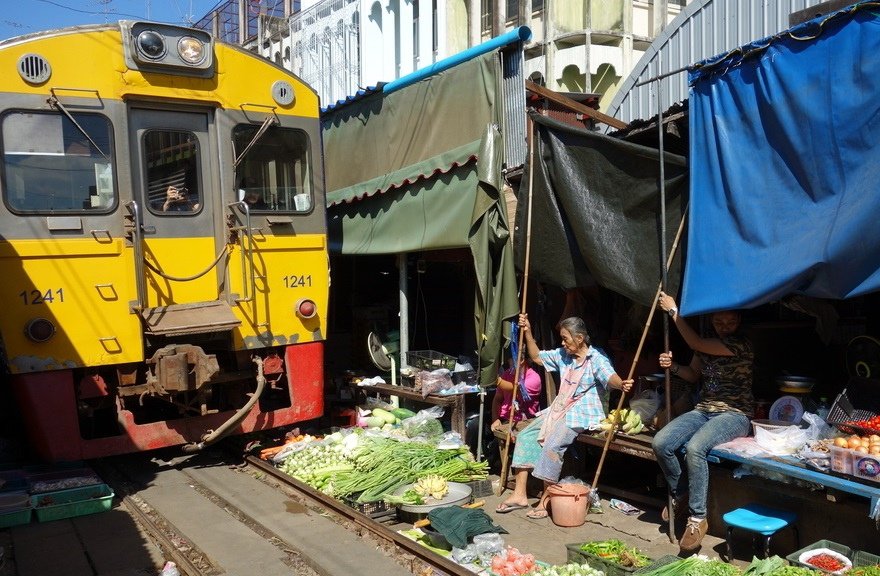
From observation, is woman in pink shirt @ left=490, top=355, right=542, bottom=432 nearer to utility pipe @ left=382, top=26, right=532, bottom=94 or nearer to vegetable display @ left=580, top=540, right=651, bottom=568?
vegetable display @ left=580, top=540, right=651, bottom=568

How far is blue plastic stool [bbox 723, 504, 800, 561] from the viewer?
453cm

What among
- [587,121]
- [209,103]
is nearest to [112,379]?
[209,103]

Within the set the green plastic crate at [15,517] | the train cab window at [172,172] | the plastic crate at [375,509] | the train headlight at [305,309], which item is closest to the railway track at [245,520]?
the plastic crate at [375,509]

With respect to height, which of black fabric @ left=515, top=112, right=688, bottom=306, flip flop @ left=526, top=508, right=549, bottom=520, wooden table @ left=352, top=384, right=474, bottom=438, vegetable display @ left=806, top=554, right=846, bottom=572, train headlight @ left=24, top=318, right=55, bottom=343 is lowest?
flip flop @ left=526, top=508, right=549, bottom=520

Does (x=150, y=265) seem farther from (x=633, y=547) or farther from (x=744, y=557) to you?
(x=744, y=557)

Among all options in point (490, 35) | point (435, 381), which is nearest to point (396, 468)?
point (435, 381)

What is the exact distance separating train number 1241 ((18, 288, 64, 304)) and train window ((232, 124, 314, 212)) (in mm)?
1778

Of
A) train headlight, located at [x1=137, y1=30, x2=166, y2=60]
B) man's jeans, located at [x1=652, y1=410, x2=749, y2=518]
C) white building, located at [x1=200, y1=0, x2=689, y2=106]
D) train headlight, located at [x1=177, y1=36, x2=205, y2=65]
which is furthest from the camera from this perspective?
white building, located at [x1=200, y1=0, x2=689, y2=106]

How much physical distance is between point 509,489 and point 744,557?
7.01 ft

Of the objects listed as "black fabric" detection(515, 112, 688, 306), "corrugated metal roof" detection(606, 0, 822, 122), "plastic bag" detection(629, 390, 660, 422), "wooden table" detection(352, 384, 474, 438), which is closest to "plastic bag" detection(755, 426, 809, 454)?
"plastic bag" detection(629, 390, 660, 422)

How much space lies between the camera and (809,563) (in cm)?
418

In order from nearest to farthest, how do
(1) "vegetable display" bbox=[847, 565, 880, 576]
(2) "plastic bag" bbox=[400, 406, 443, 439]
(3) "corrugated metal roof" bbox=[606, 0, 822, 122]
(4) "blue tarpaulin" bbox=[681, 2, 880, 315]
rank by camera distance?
1. (1) "vegetable display" bbox=[847, 565, 880, 576]
2. (4) "blue tarpaulin" bbox=[681, 2, 880, 315]
3. (2) "plastic bag" bbox=[400, 406, 443, 439]
4. (3) "corrugated metal roof" bbox=[606, 0, 822, 122]

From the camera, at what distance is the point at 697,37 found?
33.8 ft

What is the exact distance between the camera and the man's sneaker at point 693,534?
191 inches
